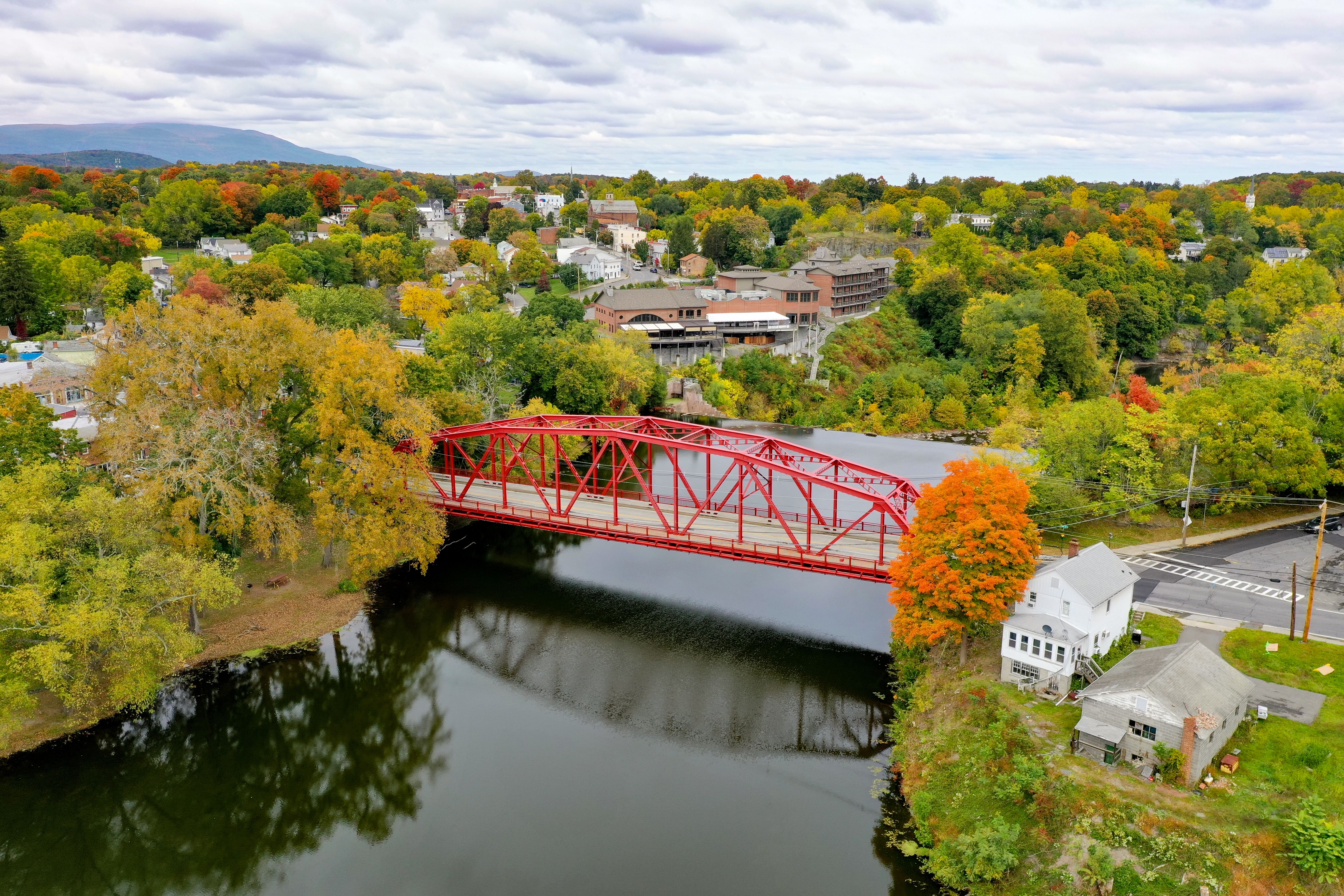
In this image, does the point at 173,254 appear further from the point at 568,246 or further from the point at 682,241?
the point at 682,241

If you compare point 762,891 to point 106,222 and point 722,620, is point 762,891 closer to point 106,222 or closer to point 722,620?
point 722,620

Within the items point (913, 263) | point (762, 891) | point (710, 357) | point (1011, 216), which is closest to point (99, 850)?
point (762, 891)

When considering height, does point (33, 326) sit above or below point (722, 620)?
above

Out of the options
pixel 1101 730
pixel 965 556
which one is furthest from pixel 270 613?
pixel 1101 730

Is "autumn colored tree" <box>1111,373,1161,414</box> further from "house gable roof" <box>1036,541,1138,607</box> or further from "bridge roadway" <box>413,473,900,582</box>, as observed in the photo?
"bridge roadway" <box>413,473,900,582</box>

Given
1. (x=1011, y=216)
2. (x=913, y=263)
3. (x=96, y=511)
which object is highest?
(x=1011, y=216)

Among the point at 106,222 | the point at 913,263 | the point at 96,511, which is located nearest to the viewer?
the point at 96,511
